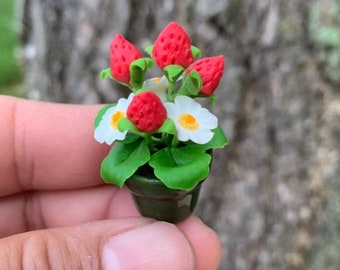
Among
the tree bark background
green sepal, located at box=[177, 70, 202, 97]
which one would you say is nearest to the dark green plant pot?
green sepal, located at box=[177, 70, 202, 97]

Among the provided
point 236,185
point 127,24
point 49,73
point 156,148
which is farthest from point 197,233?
point 49,73

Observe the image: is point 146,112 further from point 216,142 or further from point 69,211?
point 69,211

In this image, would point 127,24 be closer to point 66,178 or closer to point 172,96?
point 66,178

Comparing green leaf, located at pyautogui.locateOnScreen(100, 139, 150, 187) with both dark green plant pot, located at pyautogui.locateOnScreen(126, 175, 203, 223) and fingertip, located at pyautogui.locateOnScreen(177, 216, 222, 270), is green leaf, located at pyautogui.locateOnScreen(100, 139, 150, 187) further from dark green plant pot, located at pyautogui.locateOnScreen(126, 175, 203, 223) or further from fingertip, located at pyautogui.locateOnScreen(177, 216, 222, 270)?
fingertip, located at pyautogui.locateOnScreen(177, 216, 222, 270)

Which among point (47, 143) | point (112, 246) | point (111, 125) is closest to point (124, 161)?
point (111, 125)

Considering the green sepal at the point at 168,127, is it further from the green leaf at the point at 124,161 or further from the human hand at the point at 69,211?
the human hand at the point at 69,211
